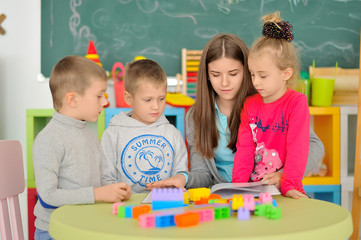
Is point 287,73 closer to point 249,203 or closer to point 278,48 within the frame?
point 278,48

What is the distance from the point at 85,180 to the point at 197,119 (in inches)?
27.7

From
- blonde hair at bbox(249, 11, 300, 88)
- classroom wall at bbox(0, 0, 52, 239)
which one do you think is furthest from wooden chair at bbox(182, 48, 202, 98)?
blonde hair at bbox(249, 11, 300, 88)

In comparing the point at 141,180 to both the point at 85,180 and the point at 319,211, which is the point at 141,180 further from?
the point at 319,211

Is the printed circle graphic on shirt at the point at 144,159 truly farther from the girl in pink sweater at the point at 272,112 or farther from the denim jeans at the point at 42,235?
the denim jeans at the point at 42,235

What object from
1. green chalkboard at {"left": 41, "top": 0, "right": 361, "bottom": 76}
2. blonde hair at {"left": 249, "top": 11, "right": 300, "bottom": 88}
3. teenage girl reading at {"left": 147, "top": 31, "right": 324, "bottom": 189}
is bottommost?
teenage girl reading at {"left": 147, "top": 31, "right": 324, "bottom": 189}

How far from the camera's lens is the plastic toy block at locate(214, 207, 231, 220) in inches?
41.1

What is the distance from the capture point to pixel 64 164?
1.38m

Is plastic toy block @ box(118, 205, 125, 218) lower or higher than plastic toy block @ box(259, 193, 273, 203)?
lower

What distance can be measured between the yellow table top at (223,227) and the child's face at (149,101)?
65cm

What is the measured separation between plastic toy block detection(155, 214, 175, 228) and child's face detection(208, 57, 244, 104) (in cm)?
97

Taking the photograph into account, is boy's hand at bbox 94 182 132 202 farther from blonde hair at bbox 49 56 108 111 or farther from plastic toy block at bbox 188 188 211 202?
blonde hair at bbox 49 56 108 111

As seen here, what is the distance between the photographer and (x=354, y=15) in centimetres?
334

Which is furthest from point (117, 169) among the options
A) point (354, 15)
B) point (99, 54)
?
point (354, 15)

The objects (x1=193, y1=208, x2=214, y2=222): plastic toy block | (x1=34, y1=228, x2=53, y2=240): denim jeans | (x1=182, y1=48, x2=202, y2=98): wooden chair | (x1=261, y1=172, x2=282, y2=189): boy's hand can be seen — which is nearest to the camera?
(x1=193, y1=208, x2=214, y2=222): plastic toy block
